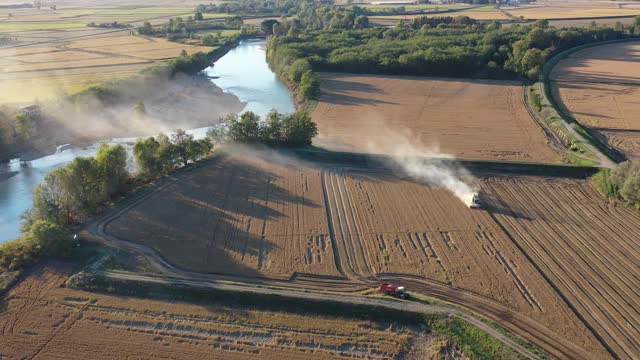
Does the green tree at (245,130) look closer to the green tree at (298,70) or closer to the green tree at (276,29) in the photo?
the green tree at (298,70)

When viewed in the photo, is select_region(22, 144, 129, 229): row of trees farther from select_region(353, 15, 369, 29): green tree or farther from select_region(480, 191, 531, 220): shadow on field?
select_region(353, 15, 369, 29): green tree

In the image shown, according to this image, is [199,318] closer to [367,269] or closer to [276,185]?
[367,269]

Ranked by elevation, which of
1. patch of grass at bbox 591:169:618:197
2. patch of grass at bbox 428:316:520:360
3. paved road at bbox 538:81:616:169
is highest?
paved road at bbox 538:81:616:169

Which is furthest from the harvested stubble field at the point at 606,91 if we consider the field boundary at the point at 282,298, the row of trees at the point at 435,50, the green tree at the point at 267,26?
the green tree at the point at 267,26

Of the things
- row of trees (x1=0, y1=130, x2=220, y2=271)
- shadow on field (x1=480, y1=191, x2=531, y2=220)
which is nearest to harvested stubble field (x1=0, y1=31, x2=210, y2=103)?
row of trees (x1=0, y1=130, x2=220, y2=271)

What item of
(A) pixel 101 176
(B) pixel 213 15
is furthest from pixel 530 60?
(B) pixel 213 15
